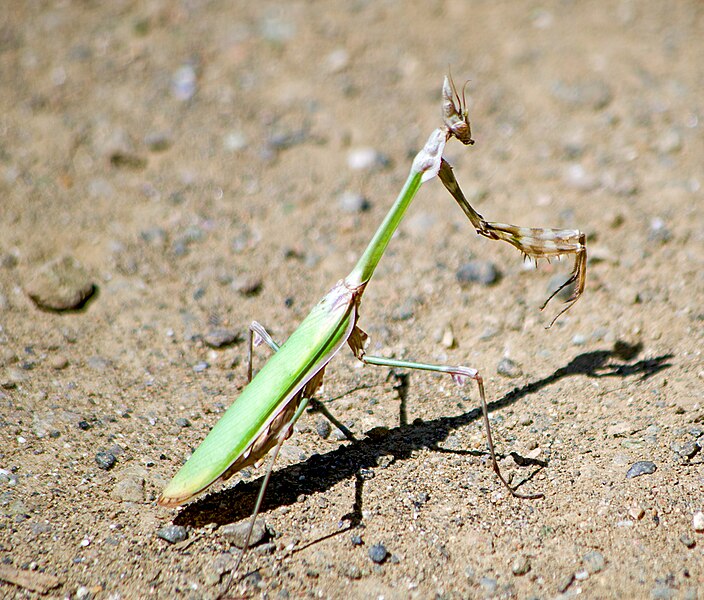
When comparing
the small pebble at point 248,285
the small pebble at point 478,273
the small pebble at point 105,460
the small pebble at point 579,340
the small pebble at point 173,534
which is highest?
the small pebble at point 105,460

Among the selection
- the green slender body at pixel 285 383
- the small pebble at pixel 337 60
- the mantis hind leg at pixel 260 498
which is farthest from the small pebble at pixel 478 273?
the small pebble at pixel 337 60

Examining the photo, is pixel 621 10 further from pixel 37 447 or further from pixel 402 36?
pixel 37 447

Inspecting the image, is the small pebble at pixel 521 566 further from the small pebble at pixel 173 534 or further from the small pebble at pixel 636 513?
the small pebble at pixel 173 534

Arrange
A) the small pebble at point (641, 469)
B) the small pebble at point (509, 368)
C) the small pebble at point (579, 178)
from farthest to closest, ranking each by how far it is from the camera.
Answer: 1. the small pebble at point (579, 178)
2. the small pebble at point (509, 368)
3. the small pebble at point (641, 469)

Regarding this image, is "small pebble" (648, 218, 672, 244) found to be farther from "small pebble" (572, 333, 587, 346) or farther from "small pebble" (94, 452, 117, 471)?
"small pebble" (94, 452, 117, 471)

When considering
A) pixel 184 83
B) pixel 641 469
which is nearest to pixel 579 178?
pixel 641 469

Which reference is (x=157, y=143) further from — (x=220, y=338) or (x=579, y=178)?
(x=579, y=178)
